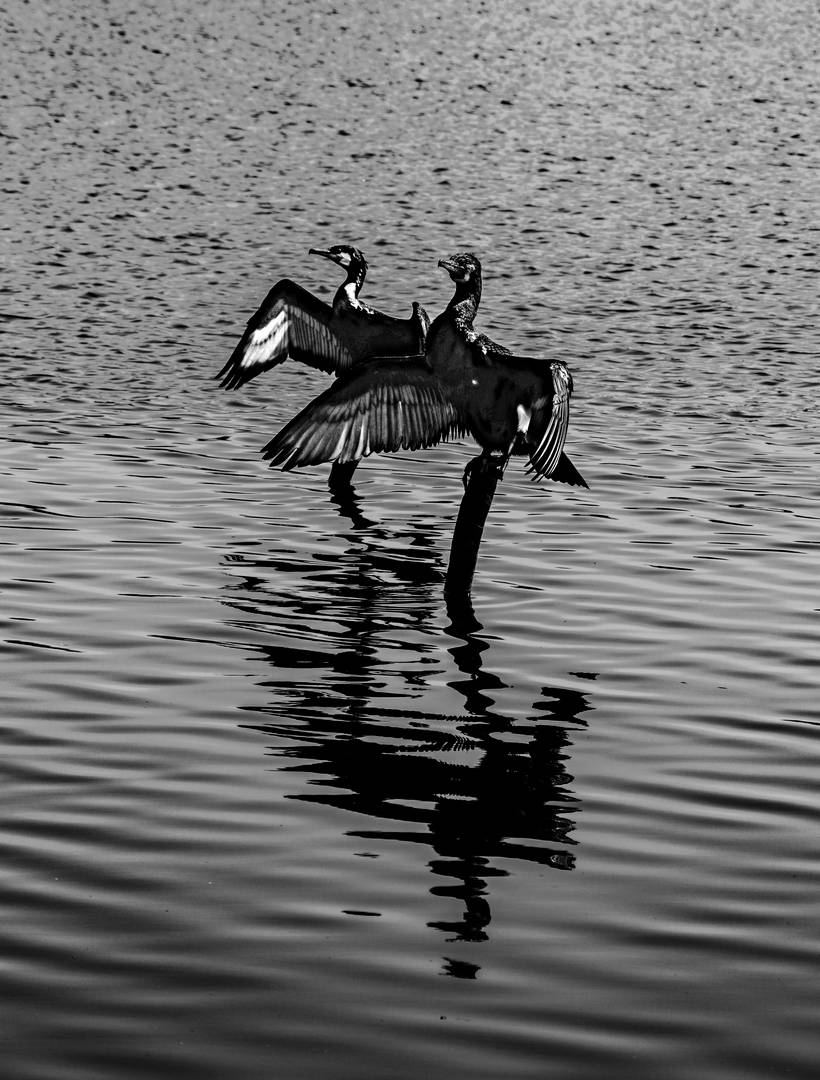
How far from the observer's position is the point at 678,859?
24.8ft

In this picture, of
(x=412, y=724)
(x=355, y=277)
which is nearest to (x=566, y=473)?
(x=412, y=724)

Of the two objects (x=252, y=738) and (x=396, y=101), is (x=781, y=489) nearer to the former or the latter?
(x=252, y=738)

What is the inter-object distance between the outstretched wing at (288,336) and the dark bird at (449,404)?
161 inches

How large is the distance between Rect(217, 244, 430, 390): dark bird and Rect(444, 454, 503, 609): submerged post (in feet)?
13.2

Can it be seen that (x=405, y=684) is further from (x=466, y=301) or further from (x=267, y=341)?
(x=267, y=341)

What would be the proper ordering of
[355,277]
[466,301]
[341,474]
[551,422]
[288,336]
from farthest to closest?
[355,277] < [288,336] < [341,474] < [466,301] < [551,422]

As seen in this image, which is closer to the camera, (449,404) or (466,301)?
(449,404)

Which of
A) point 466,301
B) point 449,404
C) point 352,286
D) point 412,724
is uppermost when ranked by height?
point 466,301

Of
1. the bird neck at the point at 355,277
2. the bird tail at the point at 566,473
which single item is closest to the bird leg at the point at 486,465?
the bird tail at the point at 566,473

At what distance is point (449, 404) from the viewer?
448 inches

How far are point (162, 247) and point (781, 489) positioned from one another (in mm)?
13721

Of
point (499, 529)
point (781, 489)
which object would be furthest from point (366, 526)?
point (781, 489)

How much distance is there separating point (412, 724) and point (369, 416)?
282cm

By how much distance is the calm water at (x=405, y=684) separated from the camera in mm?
6211
